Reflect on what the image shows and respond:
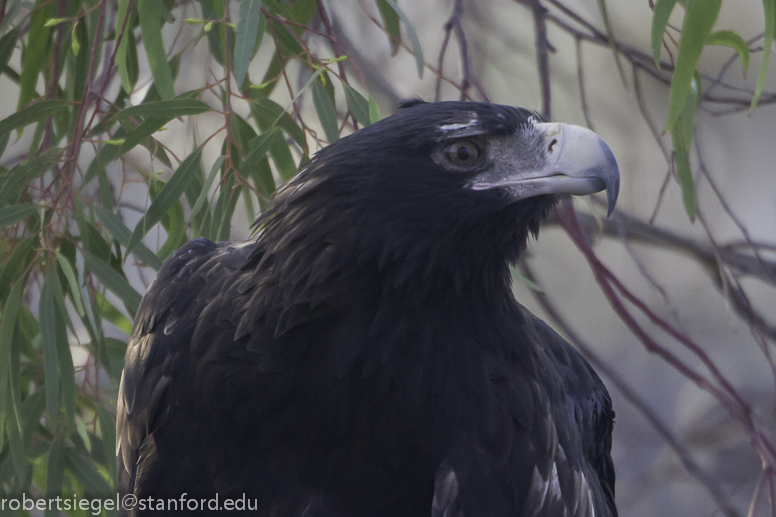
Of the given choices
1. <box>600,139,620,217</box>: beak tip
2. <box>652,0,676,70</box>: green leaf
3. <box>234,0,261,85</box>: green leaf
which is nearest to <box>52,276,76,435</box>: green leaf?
<box>234,0,261,85</box>: green leaf

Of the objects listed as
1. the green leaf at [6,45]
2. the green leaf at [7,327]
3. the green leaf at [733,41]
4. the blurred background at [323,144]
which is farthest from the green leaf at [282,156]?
the green leaf at [733,41]

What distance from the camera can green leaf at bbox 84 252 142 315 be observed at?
153cm

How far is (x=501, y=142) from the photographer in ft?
3.89

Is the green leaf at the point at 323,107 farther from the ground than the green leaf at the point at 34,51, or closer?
closer

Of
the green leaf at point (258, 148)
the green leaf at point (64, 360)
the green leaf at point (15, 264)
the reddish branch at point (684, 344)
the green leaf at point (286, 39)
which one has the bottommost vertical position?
the reddish branch at point (684, 344)

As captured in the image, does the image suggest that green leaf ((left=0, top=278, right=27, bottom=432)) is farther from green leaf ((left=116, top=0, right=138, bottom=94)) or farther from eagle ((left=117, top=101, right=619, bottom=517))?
green leaf ((left=116, top=0, right=138, bottom=94))

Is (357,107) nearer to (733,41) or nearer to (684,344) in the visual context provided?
(733,41)

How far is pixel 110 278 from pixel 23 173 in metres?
0.26

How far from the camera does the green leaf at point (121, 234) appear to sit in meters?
1.57

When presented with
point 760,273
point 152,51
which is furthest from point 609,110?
point 152,51

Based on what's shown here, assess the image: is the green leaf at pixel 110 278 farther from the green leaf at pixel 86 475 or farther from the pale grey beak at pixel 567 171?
the pale grey beak at pixel 567 171

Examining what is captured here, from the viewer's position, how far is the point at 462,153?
3.86 ft

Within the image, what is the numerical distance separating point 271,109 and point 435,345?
0.66 m

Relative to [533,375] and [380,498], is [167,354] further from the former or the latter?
[533,375]
